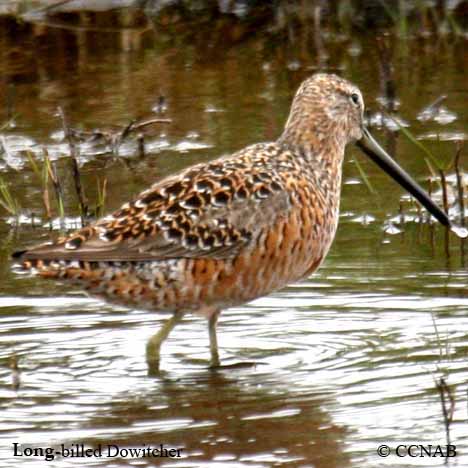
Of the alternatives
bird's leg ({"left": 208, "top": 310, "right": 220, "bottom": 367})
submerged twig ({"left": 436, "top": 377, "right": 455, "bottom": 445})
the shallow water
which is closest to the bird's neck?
the shallow water

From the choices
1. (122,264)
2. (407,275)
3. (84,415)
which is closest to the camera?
(84,415)

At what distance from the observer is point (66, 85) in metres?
11.5

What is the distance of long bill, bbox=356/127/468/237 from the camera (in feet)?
24.6

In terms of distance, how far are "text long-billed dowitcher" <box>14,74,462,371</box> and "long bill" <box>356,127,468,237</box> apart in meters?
0.79

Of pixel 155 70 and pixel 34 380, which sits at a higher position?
pixel 155 70

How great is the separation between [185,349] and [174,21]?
6.47 m

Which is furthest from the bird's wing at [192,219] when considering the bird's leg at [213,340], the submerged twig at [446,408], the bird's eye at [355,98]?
the submerged twig at [446,408]

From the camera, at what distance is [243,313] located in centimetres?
735

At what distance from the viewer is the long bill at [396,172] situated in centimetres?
749

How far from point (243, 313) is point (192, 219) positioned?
3.37 feet

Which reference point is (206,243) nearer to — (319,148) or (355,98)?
(319,148)

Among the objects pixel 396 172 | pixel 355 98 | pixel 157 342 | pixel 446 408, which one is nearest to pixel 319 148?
pixel 355 98

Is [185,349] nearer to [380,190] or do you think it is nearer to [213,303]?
[213,303]

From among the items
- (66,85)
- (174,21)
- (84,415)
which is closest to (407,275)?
(84,415)
